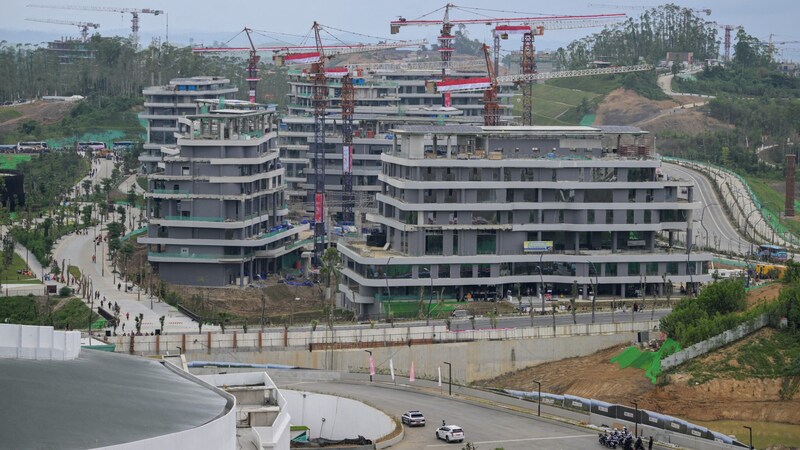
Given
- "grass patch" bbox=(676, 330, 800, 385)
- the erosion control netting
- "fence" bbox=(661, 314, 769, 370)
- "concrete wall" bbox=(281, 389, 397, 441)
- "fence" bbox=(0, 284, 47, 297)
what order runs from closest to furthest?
"concrete wall" bbox=(281, 389, 397, 441)
"grass patch" bbox=(676, 330, 800, 385)
"fence" bbox=(661, 314, 769, 370)
the erosion control netting
"fence" bbox=(0, 284, 47, 297)

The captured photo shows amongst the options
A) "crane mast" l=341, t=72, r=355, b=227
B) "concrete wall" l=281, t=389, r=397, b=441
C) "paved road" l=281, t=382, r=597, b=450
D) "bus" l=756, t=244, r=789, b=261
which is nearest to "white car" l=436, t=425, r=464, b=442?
"paved road" l=281, t=382, r=597, b=450

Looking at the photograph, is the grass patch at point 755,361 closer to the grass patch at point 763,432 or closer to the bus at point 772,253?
the grass patch at point 763,432

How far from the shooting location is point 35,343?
56.2 meters

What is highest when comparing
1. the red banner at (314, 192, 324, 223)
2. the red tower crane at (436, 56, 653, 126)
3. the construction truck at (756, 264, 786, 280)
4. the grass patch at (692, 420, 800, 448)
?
the red tower crane at (436, 56, 653, 126)

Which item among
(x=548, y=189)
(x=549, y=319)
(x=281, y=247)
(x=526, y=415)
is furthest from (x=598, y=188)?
(x=526, y=415)

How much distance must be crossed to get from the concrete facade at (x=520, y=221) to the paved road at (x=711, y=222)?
25.8 meters

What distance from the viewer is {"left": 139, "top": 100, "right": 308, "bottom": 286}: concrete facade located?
4892 inches

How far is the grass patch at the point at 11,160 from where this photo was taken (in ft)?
609

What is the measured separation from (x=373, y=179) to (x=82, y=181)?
34391mm

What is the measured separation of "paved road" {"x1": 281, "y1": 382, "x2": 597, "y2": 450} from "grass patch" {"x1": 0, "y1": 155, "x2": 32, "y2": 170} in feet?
340

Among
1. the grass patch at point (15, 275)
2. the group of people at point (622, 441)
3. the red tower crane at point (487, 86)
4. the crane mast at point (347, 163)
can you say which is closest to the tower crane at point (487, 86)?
the red tower crane at point (487, 86)

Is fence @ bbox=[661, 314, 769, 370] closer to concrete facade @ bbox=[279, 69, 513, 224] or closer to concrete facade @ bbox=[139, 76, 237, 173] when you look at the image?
concrete facade @ bbox=[279, 69, 513, 224]

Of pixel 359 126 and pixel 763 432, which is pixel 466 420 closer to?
pixel 763 432

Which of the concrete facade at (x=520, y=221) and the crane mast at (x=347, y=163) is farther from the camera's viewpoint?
the crane mast at (x=347, y=163)
